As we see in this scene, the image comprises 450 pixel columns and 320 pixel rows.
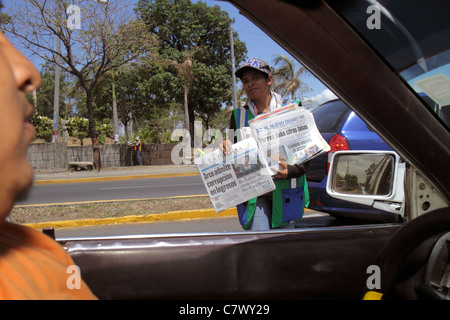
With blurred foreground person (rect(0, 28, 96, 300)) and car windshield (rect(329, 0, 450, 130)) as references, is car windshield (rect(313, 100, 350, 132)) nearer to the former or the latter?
car windshield (rect(329, 0, 450, 130))

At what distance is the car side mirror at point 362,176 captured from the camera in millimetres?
1814

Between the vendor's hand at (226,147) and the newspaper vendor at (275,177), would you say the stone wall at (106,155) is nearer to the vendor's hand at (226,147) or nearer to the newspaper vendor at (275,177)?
the newspaper vendor at (275,177)

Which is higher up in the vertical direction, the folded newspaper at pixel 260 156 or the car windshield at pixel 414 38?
the car windshield at pixel 414 38

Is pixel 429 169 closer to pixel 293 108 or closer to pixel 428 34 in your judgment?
pixel 428 34

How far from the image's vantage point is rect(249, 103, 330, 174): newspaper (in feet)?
6.90

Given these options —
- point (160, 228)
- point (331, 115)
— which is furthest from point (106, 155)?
point (331, 115)

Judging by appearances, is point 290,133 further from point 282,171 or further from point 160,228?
point 160,228

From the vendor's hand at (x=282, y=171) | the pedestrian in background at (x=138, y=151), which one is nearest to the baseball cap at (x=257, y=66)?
the vendor's hand at (x=282, y=171)

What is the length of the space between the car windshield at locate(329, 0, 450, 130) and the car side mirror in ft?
2.12

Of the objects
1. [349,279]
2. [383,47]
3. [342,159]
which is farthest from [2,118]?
[342,159]

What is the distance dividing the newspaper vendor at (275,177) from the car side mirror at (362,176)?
0.89 feet

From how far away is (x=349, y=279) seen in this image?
5.24 ft

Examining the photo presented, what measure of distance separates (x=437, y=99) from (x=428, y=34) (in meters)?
0.21

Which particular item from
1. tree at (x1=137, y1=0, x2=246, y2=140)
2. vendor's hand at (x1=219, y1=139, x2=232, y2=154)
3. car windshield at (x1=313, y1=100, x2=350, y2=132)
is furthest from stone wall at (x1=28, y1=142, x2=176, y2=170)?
vendor's hand at (x1=219, y1=139, x2=232, y2=154)
